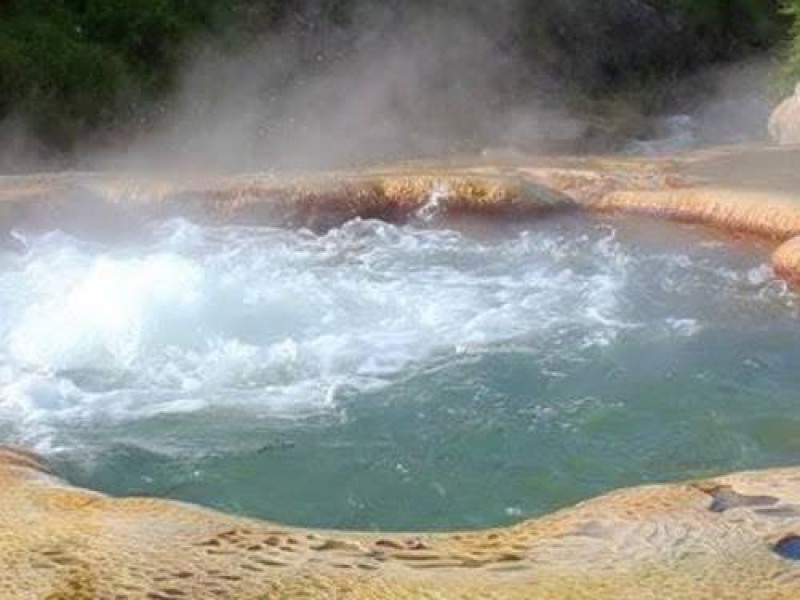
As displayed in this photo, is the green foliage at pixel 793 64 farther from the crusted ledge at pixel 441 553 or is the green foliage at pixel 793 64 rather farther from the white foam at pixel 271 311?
the crusted ledge at pixel 441 553

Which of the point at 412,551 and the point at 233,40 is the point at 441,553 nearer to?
the point at 412,551

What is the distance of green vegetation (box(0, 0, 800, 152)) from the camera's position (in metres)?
17.9

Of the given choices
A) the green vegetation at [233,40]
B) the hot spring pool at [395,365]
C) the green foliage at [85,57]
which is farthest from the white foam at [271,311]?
the green vegetation at [233,40]

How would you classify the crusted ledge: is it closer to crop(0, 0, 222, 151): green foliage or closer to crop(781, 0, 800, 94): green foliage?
crop(0, 0, 222, 151): green foliage

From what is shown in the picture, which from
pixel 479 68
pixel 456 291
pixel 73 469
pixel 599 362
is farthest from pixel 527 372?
pixel 479 68

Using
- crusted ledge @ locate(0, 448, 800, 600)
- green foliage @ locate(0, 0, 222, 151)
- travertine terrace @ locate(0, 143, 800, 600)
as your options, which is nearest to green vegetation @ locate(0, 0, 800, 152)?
green foliage @ locate(0, 0, 222, 151)

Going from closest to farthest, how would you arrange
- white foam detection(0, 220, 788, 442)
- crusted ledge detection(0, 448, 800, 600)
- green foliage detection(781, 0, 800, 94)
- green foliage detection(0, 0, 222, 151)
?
crusted ledge detection(0, 448, 800, 600), white foam detection(0, 220, 788, 442), green foliage detection(0, 0, 222, 151), green foliage detection(781, 0, 800, 94)

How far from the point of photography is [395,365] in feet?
30.2

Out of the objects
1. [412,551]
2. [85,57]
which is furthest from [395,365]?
[85,57]

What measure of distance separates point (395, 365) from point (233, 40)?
1262cm

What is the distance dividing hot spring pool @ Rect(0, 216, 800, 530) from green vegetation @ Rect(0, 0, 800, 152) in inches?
219

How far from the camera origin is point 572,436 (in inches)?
315

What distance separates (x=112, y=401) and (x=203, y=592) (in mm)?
4269

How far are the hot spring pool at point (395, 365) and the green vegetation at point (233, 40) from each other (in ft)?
18.3
